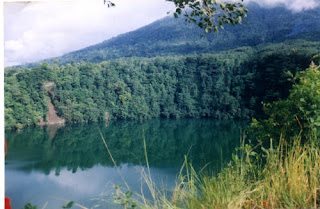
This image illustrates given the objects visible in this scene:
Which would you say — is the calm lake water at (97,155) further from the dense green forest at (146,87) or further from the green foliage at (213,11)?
the green foliage at (213,11)

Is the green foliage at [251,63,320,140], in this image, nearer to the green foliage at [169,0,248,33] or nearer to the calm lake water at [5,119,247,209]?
the green foliage at [169,0,248,33]

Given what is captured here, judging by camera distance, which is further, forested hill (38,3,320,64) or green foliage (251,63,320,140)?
forested hill (38,3,320,64)

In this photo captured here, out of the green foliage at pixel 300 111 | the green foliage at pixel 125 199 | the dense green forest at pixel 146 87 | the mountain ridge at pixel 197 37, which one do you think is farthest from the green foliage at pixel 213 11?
the dense green forest at pixel 146 87

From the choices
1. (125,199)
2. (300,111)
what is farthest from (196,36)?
(125,199)

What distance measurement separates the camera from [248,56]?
13.2m

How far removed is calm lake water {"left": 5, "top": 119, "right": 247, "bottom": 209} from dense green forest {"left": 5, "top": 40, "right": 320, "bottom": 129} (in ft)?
2.35

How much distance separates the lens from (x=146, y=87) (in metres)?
18.2

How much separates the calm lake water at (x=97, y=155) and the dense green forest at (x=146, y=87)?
2.35 feet

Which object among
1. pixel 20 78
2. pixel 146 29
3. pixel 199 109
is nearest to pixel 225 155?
pixel 199 109

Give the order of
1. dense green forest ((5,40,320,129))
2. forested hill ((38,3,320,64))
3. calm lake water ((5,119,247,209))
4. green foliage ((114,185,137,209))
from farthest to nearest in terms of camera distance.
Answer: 1. dense green forest ((5,40,320,129))
2. forested hill ((38,3,320,64))
3. calm lake water ((5,119,247,209))
4. green foliage ((114,185,137,209))

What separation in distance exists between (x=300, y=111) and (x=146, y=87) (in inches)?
658

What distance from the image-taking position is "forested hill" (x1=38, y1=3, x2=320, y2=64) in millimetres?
8529

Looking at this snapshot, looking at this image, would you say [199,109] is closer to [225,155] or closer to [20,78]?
[225,155]

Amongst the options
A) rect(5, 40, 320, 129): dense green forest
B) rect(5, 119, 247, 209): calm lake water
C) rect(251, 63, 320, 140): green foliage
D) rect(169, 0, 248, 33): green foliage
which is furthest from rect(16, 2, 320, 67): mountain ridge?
rect(169, 0, 248, 33): green foliage
